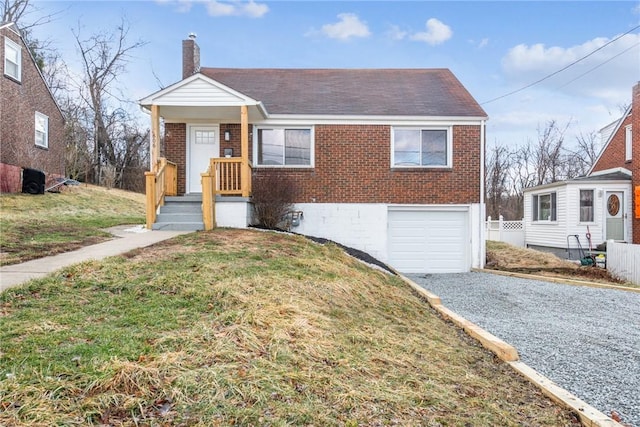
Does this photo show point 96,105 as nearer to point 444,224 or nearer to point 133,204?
point 133,204

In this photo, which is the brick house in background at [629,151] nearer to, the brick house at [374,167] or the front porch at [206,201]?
the brick house at [374,167]

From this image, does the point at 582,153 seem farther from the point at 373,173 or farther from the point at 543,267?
the point at 373,173

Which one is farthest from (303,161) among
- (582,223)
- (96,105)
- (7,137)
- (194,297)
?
(96,105)

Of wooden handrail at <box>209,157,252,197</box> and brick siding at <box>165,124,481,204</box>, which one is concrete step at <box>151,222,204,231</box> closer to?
wooden handrail at <box>209,157,252,197</box>

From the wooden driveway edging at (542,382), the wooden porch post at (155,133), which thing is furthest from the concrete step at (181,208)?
the wooden driveway edging at (542,382)

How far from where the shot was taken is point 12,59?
17.2 m

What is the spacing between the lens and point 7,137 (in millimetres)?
16500

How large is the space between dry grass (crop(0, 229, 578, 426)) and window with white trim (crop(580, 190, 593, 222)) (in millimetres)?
13623

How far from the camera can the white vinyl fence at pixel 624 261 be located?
1084cm

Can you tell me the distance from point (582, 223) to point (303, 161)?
11123 millimetres

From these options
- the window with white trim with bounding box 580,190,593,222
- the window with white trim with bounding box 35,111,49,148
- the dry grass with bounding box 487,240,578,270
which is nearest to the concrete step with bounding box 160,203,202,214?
the dry grass with bounding box 487,240,578,270

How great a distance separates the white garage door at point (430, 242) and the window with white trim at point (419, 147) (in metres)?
1.46

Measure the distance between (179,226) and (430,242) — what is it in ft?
23.1

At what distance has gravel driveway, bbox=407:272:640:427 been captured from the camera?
3926mm
